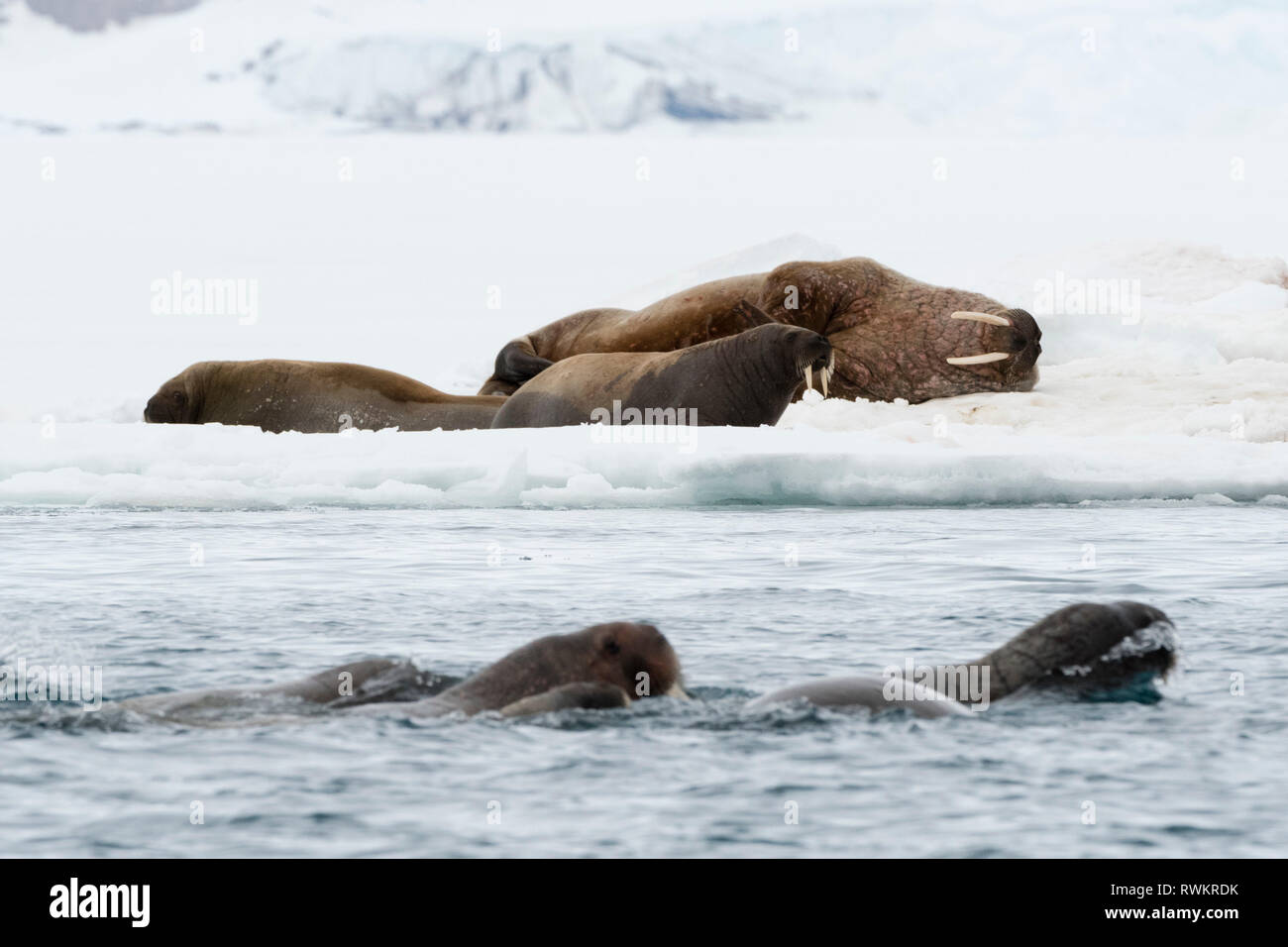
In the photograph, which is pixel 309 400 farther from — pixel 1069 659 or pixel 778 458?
pixel 1069 659

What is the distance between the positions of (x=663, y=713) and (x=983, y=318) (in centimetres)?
995

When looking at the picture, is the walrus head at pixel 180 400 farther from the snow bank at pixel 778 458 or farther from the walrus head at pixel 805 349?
the walrus head at pixel 805 349

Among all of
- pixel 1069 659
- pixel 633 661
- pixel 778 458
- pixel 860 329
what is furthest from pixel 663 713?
pixel 860 329

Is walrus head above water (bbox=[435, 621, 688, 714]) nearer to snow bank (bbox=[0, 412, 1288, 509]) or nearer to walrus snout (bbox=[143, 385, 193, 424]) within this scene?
snow bank (bbox=[0, 412, 1288, 509])

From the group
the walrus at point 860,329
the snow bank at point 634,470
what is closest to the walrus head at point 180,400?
the snow bank at point 634,470

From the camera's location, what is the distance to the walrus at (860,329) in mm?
13625

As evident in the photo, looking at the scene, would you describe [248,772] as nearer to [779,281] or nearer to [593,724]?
[593,724]

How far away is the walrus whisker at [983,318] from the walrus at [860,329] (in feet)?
0.03

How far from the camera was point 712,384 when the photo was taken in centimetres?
1139

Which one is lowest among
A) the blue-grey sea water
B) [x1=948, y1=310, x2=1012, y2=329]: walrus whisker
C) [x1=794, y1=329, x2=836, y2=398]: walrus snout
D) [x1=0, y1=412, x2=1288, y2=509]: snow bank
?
the blue-grey sea water

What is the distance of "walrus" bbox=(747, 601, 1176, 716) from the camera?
15.8ft

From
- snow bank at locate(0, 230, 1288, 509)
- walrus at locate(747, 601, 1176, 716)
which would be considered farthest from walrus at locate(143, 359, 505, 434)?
walrus at locate(747, 601, 1176, 716)

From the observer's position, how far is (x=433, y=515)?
32.3ft

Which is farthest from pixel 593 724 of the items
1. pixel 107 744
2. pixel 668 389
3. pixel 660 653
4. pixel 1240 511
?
pixel 668 389
